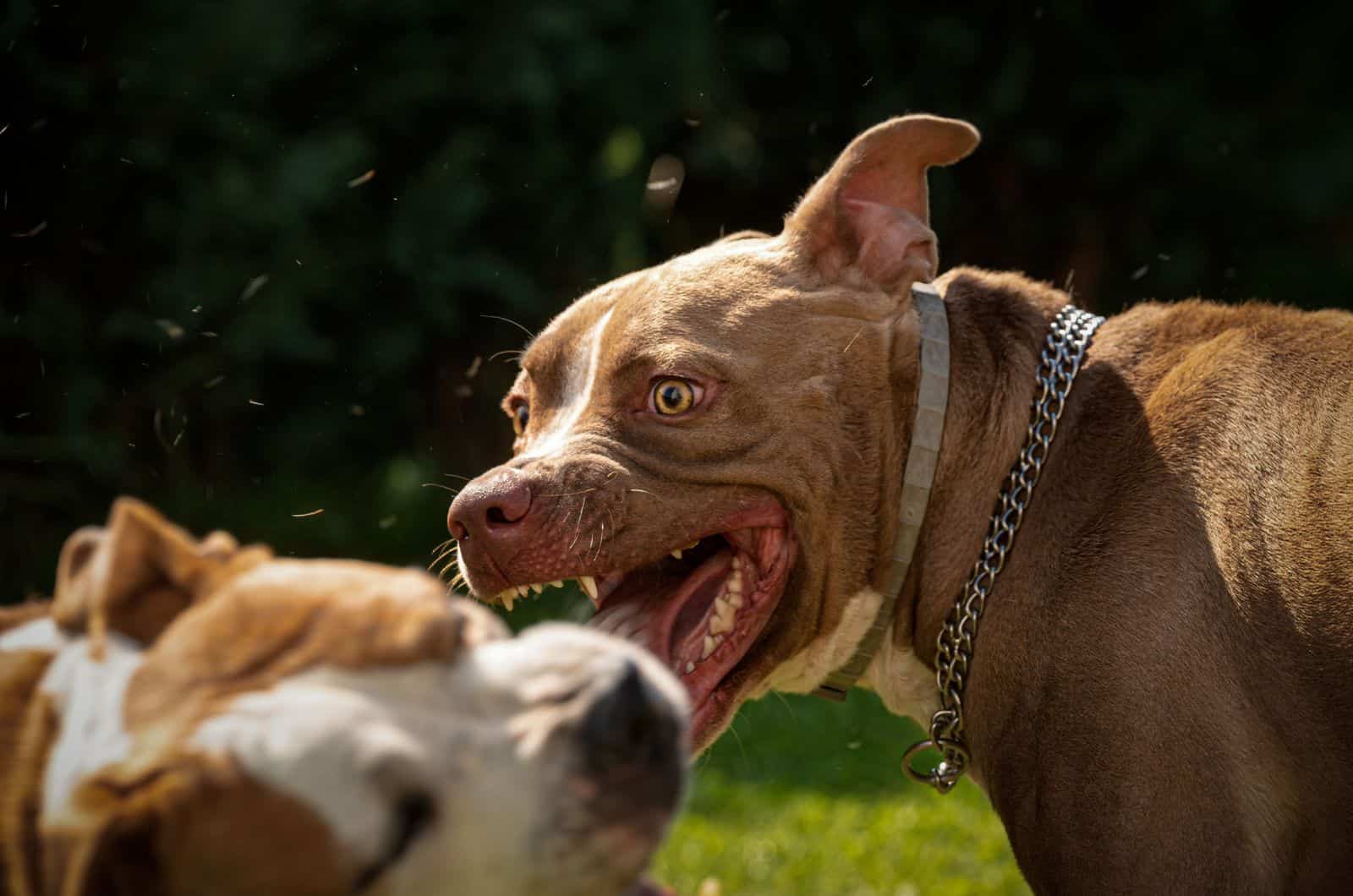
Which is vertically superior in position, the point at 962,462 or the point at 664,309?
the point at 664,309

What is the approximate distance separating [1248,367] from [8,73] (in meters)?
7.59

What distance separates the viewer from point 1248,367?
3.70 meters

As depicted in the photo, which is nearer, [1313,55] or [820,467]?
[820,467]

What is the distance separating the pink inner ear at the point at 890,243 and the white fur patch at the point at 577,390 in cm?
70

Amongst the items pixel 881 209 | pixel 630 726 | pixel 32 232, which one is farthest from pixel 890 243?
Answer: pixel 32 232

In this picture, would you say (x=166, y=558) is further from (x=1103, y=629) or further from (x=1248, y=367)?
(x=1248, y=367)

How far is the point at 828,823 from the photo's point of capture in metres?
6.41

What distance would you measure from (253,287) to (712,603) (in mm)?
6447

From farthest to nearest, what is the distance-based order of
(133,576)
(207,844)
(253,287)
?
(253,287), (133,576), (207,844)

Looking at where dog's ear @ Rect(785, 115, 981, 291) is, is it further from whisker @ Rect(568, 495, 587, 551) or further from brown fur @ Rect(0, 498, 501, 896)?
brown fur @ Rect(0, 498, 501, 896)

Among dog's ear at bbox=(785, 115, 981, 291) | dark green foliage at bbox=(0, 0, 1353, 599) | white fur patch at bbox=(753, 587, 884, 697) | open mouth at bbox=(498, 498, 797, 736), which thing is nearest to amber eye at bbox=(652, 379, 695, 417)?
open mouth at bbox=(498, 498, 797, 736)

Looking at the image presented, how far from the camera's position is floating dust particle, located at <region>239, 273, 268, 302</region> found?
9531 mm

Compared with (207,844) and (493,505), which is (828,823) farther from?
(207,844)

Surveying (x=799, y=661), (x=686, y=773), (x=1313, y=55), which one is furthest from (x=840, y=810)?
(x=1313, y=55)
